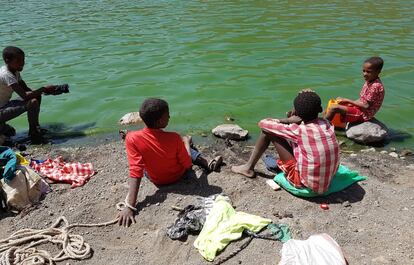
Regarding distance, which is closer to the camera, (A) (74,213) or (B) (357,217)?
(B) (357,217)

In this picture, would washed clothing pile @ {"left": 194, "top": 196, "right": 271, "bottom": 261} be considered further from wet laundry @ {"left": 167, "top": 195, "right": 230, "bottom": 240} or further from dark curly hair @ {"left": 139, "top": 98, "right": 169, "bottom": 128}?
dark curly hair @ {"left": 139, "top": 98, "right": 169, "bottom": 128}

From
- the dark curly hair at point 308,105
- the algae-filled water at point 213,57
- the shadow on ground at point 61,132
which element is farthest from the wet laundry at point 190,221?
the shadow on ground at point 61,132

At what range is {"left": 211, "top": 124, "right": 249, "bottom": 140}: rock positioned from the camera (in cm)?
668

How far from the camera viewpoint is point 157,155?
15.7 feet

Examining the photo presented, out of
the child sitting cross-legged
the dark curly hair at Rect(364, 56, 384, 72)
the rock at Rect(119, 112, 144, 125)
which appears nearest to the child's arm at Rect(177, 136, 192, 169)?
the child sitting cross-legged

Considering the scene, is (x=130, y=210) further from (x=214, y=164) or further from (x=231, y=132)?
(x=231, y=132)

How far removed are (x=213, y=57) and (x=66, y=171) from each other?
6.27 metres

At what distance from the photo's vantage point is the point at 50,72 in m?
10.4

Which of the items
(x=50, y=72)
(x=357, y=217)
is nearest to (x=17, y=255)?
(x=357, y=217)

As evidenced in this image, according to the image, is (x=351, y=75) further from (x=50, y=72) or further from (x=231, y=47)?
(x=50, y=72)

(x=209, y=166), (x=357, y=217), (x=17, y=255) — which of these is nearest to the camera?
(x=17, y=255)

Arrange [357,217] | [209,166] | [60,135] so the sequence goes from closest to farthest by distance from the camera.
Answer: [357,217] < [209,166] < [60,135]

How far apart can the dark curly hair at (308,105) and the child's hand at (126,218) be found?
215 cm

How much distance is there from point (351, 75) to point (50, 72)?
7.23 m
